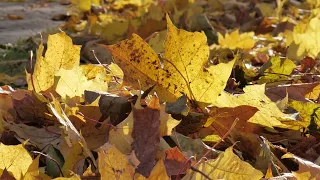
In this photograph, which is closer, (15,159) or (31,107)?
(15,159)

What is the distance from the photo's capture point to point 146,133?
0.85 meters

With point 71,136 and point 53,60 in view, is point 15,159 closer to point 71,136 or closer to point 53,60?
point 71,136

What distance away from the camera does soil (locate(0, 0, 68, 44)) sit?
138 inches

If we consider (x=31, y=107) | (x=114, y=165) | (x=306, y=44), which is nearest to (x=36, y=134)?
(x=31, y=107)

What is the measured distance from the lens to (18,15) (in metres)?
4.14

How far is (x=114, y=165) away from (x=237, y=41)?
1.73 meters

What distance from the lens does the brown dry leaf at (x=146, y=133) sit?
32.9 inches

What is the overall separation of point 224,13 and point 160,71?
9.67 feet

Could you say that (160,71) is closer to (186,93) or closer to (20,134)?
(186,93)

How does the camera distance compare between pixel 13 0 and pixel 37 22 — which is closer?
pixel 37 22

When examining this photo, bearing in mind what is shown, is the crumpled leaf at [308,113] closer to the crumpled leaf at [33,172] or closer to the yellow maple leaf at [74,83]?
the yellow maple leaf at [74,83]

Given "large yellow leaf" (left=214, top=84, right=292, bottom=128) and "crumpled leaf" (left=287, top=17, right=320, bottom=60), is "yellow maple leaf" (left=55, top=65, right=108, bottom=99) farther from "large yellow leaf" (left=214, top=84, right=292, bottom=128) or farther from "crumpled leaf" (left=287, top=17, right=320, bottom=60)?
"crumpled leaf" (left=287, top=17, right=320, bottom=60)

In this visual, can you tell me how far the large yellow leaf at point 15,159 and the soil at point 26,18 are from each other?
2553 millimetres

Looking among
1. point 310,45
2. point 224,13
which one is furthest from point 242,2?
point 310,45
